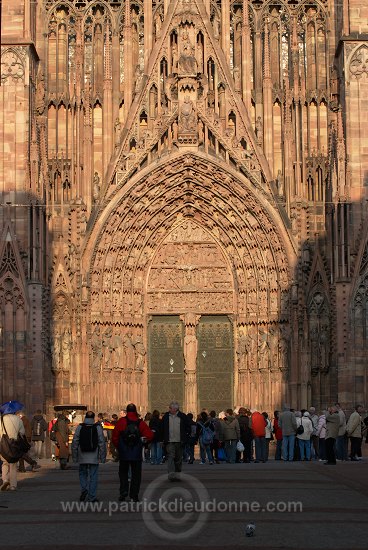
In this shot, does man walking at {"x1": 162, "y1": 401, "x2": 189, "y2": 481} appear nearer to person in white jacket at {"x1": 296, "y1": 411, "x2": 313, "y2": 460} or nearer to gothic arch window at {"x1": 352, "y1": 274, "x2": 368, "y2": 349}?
person in white jacket at {"x1": 296, "y1": 411, "x2": 313, "y2": 460}

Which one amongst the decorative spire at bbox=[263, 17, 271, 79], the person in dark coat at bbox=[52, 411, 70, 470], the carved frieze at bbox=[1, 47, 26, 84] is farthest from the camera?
the decorative spire at bbox=[263, 17, 271, 79]

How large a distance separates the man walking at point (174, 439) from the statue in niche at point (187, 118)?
66.3 feet

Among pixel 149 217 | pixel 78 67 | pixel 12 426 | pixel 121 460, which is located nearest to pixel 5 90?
Result: pixel 78 67

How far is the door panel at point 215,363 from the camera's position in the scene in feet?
148

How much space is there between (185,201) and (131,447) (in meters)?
25.3

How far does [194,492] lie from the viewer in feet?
72.6

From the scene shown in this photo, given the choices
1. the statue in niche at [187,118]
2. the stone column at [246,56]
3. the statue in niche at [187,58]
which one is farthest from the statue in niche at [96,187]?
the stone column at [246,56]

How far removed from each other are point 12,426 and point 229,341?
22.3 m

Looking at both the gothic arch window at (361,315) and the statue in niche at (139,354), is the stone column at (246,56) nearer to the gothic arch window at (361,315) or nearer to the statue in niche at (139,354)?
the gothic arch window at (361,315)

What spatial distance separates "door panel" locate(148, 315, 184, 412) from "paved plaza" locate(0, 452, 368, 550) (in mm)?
17702

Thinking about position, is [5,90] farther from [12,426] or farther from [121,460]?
[121,460]

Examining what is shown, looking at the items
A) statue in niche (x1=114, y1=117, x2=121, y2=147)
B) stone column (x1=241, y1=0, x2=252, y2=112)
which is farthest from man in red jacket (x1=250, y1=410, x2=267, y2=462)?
stone column (x1=241, y1=0, x2=252, y2=112)

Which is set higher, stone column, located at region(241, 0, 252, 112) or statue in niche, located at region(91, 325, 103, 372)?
stone column, located at region(241, 0, 252, 112)

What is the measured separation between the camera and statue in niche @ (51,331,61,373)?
138ft
